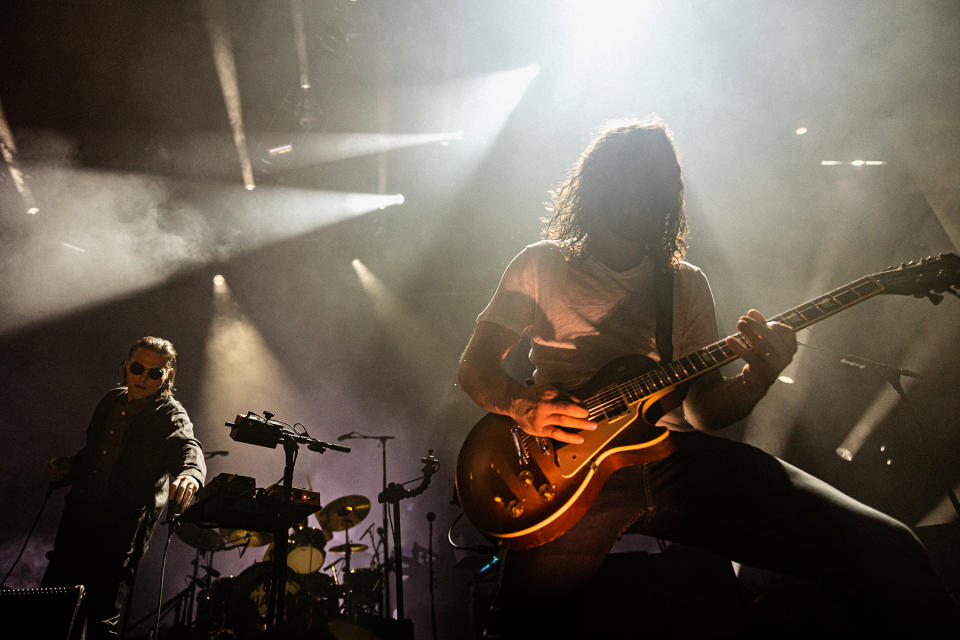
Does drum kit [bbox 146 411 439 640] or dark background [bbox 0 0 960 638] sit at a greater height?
dark background [bbox 0 0 960 638]

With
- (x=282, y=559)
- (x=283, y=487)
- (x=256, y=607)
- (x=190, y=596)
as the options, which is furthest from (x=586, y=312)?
(x=190, y=596)

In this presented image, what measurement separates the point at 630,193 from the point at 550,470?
1704 millimetres

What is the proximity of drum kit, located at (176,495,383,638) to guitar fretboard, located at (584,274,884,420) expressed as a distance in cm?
371

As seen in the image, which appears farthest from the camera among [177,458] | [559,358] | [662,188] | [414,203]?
[414,203]

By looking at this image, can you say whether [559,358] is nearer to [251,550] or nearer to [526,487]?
[526,487]

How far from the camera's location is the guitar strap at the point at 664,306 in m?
2.24

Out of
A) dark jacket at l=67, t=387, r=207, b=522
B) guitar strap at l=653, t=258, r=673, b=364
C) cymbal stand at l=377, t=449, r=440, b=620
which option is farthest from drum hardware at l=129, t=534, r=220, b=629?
guitar strap at l=653, t=258, r=673, b=364

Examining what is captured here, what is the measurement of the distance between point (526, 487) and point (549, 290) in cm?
101

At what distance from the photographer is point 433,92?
7.52 m

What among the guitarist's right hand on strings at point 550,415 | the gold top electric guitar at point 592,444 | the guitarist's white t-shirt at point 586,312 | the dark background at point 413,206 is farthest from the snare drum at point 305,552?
the guitarist's right hand on strings at point 550,415

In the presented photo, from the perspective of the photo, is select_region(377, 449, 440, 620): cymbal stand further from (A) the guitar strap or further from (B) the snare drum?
(A) the guitar strap

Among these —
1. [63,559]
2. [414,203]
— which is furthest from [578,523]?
[414,203]

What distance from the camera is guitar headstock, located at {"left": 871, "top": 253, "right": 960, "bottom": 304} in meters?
2.04

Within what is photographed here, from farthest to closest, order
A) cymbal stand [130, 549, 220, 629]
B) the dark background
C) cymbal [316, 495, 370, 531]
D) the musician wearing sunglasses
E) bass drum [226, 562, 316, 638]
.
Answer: cymbal [316, 495, 370, 531], cymbal stand [130, 549, 220, 629], bass drum [226, 562, 316, 638], the dark background, the musician wearing sunglasses
